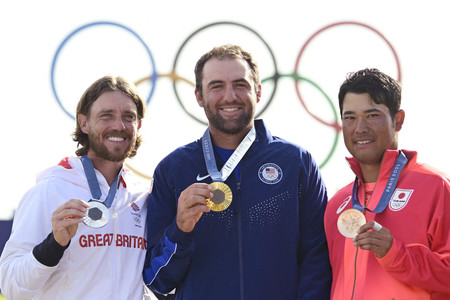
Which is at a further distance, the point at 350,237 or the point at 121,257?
the point at 121,257

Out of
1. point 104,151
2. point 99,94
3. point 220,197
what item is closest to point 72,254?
point 104,151

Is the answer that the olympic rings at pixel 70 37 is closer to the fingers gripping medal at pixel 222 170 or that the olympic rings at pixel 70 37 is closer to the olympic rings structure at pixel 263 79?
the olympic rings structure at pixel 263 79

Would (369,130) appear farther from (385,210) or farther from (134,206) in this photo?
(134,206)

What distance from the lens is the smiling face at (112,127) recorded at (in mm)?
4500

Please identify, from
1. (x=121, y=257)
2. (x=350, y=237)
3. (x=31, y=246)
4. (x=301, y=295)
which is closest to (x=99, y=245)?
(x=121, y=257)

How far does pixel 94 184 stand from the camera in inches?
172

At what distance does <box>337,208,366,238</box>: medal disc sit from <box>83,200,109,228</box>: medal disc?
57.4 inches

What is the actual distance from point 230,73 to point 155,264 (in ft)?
4.51

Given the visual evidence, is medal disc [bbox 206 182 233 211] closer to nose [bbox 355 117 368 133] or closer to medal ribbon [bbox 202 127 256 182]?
medal ribbon [bbox 202 127 256 182]

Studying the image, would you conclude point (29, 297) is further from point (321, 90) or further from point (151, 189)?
point (321, 90)

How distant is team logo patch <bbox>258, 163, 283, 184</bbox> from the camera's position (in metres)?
4.32

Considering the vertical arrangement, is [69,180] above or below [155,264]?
above

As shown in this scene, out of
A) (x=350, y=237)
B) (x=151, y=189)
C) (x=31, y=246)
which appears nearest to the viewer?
(x=350, y=237)

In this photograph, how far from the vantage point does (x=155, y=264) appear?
4.18 metres
